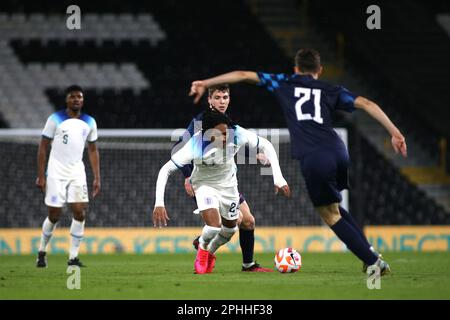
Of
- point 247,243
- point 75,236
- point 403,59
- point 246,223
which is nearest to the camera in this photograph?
point 247,243

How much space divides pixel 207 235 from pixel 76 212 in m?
2.22

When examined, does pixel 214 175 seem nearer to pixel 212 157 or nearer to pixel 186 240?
pixel 212 157

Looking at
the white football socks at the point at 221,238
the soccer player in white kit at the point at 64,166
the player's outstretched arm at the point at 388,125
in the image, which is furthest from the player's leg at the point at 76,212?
the player's outstretched arm at the point at 388,125

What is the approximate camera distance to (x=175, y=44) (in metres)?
20.4

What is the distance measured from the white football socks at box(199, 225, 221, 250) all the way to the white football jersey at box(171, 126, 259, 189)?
0.48 meters

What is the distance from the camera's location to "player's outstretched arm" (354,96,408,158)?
274 inches

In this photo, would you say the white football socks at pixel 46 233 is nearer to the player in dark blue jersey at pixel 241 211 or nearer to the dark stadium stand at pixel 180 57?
the player in dark blue jersey at pixel 241 211

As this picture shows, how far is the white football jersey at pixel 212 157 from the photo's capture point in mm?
8797

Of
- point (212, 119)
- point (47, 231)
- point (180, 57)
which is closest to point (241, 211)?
point (212, 119)

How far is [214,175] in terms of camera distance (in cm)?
898

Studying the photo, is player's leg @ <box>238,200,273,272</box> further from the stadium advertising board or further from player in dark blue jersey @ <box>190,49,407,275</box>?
the stadium advertising board
